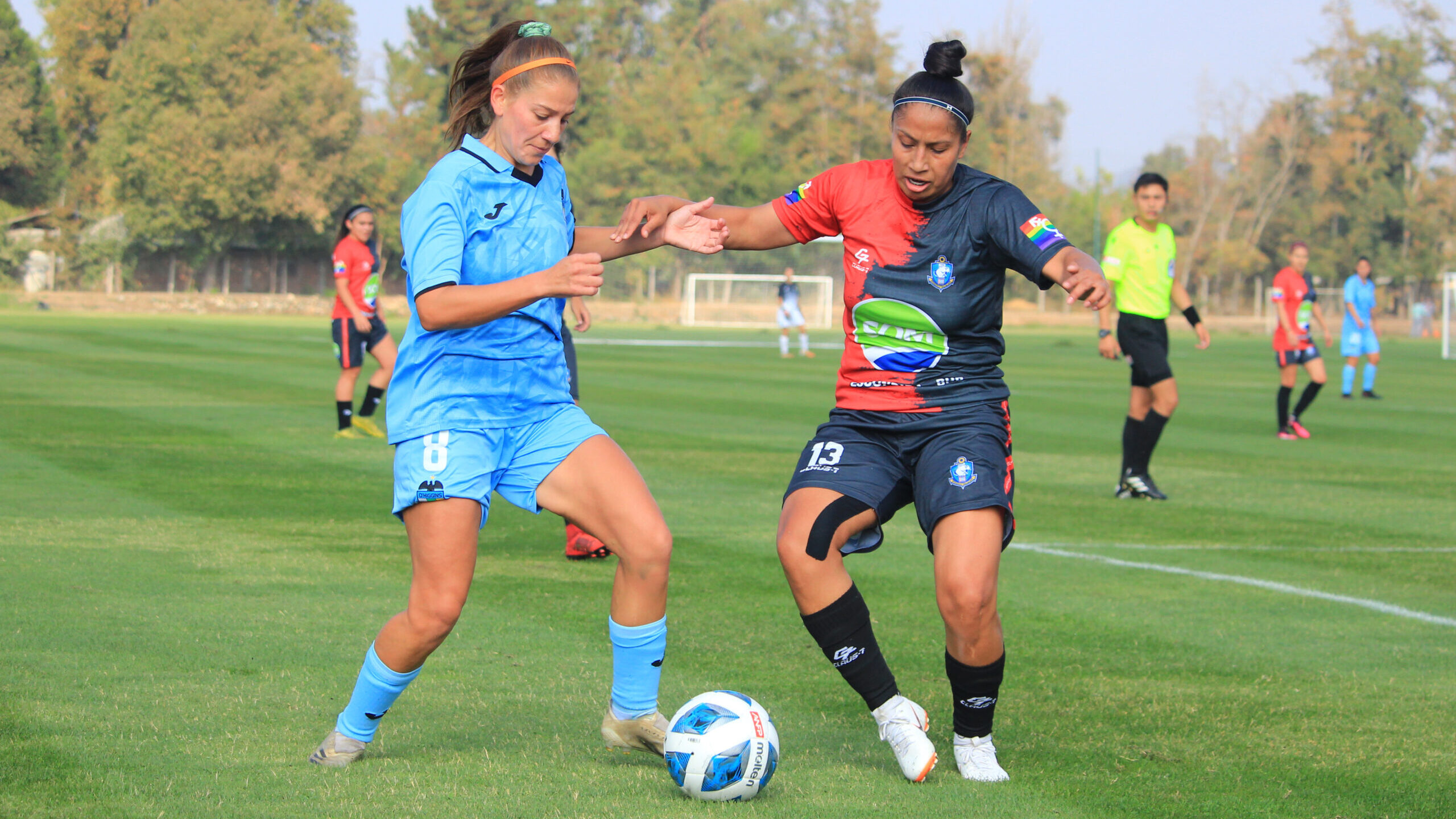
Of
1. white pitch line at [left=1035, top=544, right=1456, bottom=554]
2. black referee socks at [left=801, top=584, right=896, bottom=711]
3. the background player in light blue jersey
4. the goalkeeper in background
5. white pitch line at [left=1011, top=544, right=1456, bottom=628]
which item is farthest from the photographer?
the goalkeeper in background

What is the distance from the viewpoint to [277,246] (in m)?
63.4

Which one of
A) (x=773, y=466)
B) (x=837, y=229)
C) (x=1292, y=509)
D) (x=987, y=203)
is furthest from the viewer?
(x=773, y=466)

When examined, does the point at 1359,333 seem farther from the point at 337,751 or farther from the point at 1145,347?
the point at 337,751

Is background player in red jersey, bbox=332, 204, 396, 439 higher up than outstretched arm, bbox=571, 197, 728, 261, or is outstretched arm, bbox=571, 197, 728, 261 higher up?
outstretched arm, bbox=571, 197, 728, 261

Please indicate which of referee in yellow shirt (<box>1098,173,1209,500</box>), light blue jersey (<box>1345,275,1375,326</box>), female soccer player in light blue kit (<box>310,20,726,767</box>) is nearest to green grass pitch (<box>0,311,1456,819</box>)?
female soccer player in light blue kit (<box>310,20,726,767</box>)

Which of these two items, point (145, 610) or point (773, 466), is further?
point (773, 466)

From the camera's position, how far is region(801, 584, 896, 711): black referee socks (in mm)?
4027

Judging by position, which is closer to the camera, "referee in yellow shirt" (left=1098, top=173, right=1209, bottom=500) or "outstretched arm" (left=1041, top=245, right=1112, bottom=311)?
"outstretched arm" (left=1041, top=245, right=1112, bottom=311)

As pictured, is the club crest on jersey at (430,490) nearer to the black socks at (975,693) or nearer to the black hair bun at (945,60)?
the black socks at (975,693)

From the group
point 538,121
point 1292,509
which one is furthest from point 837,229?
point 1292,509

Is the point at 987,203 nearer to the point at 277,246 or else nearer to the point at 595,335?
the point at 595,335

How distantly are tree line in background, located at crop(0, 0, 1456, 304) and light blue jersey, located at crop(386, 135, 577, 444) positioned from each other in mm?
50289

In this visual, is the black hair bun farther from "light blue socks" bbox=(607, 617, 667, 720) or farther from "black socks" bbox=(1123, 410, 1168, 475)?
"black socks" bbox=(1123, 410, 1168, 475)

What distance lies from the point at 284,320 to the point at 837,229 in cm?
4791
